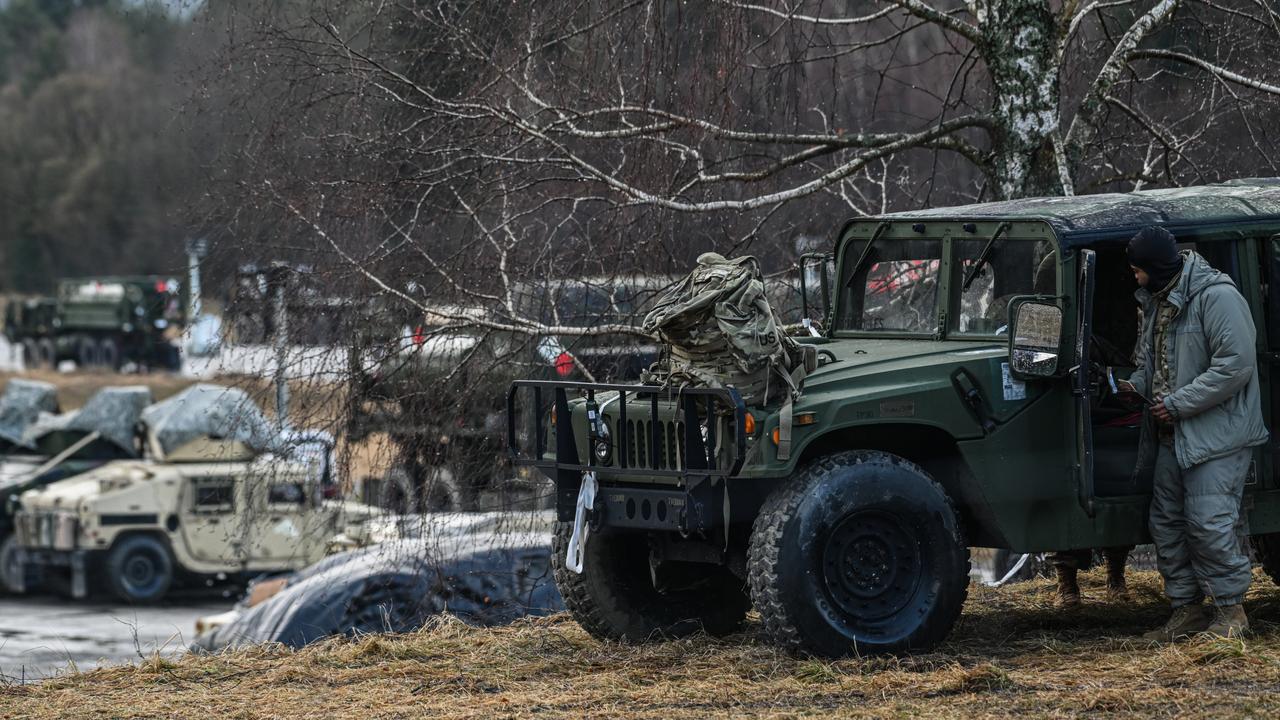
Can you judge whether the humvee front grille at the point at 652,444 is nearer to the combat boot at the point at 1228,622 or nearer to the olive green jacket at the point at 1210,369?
the olive green jacket at the point at 1210,369

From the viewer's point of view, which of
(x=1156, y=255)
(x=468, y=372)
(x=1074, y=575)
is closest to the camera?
(x=1156, y=255)

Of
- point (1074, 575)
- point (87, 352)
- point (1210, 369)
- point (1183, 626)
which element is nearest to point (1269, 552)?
point (1074, 575)

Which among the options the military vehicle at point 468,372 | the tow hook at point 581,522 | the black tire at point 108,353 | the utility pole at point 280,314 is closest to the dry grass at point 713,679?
the tow hook at point 581,522

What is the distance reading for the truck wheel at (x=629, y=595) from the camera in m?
7.53

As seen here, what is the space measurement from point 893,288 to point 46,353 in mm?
43345

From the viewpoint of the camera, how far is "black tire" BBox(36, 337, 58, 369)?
47.0 metres

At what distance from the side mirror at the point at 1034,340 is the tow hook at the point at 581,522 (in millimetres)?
1804

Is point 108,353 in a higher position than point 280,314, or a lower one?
higher

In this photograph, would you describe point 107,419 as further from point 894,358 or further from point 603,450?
point 894,358

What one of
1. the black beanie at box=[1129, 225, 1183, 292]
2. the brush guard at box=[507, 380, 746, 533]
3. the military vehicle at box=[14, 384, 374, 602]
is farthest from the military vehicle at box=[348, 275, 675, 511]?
the military vehicle at box=[14, 384, 374, 602]

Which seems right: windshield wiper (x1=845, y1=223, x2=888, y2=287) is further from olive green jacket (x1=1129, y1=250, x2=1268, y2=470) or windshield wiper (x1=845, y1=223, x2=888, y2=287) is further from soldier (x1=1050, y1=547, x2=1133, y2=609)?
soldier (x1=1050, y1=547, x2=1133, y2=609)

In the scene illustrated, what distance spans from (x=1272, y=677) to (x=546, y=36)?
587cm

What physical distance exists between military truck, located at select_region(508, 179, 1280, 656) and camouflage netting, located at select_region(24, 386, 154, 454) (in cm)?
1927

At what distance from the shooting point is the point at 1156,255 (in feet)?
22.3
